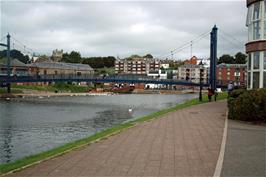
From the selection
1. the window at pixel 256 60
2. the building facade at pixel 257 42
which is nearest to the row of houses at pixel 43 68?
the building facade at pixel 257 42

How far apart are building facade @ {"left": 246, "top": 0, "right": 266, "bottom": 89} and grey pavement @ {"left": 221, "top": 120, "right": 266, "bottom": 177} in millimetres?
8528

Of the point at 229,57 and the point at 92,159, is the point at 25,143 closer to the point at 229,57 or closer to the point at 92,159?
the point at 92,159

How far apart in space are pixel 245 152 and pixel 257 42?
45.8ft

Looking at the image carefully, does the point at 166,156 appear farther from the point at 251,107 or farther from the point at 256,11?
the point at 256,11

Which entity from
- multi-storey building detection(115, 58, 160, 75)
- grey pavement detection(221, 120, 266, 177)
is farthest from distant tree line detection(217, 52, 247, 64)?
→ grey pavement detection(221, 120, 266, 177)

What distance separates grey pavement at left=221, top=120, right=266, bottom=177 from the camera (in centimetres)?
768

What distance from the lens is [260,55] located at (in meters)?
22.3

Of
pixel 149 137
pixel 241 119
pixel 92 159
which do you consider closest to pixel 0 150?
pixel 149 137

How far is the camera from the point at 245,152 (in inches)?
379

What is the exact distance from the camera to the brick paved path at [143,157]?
7777 mm

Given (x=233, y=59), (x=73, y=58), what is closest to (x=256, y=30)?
(x=233, y=59)

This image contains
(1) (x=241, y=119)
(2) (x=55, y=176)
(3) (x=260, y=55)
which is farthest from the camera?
(3) (x=260, y=55)

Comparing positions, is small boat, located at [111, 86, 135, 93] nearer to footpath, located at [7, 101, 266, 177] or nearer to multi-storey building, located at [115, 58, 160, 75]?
multi-storey building, located at [115, 58, 160, 75]

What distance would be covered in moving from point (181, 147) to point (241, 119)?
7225 mm
